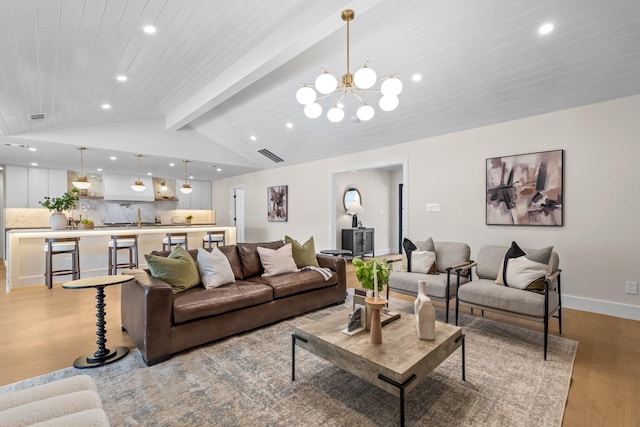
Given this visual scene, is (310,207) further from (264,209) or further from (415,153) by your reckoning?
(415,153)

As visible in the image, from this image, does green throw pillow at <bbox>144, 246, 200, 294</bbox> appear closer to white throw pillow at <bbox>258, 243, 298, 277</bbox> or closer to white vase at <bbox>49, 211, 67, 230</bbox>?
white throw pillow at <bbox>258, 243, 298, 277</bbox>

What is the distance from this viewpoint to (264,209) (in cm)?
848

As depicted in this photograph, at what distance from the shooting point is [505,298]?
2.69 meters

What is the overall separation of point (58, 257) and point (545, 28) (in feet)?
25.2

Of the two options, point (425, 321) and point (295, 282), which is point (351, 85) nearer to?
point (425, 321)

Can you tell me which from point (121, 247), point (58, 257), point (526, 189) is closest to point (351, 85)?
point (526, 189)

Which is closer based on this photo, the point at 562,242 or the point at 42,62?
the point at 42,62

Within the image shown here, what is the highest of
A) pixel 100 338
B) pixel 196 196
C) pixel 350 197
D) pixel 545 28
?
pixel 545 28

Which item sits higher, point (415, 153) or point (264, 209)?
point (415, 153)

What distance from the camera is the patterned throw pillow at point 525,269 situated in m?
2.79

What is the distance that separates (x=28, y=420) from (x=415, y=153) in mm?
5253

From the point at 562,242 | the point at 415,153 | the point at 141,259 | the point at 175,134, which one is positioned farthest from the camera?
the point at 175,134

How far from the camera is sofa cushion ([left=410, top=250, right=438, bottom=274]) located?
11.9 feet

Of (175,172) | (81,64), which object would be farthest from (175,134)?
(81,64)
